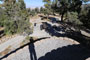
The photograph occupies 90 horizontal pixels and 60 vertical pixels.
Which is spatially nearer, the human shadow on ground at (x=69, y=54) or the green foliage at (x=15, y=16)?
the human shadow on ground at (x=69, y=54)

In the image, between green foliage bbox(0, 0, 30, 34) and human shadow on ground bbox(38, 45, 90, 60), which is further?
green foliage bbox(0, 0, 30, 34)

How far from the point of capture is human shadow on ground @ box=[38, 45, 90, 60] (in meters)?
7.24

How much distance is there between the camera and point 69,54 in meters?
7.70

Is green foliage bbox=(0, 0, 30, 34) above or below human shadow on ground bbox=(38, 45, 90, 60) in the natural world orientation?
above

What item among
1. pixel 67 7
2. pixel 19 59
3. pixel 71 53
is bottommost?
pixel 19 59

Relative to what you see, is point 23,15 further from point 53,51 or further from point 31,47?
point 53,51

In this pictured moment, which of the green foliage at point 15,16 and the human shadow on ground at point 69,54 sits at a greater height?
the green foliage at point 15,16

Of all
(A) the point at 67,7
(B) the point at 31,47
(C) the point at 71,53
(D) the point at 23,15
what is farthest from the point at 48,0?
(C) the point at 71,53

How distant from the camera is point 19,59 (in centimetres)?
793

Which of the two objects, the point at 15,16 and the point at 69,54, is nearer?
the point at 69,54

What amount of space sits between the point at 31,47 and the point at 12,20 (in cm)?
583

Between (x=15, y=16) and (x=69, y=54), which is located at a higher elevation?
(x=15, y=16)

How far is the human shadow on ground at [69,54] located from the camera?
724cm

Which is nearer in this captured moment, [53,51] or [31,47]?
[53,51]
